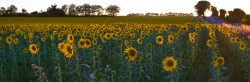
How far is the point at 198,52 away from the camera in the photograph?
1348 cm

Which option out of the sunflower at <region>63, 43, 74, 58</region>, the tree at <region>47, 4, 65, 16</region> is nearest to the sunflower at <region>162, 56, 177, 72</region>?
the sunflower at <region>63, 43, 74, 58</region>

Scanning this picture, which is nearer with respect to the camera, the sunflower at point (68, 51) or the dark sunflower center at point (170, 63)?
the dark sunflower center at point (170, 63)

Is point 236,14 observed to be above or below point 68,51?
below

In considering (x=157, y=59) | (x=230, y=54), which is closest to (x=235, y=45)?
(x=230, y=54)

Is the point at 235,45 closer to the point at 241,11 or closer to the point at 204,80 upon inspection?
the point at 204,80

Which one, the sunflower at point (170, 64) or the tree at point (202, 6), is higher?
the sunflower at point (170, 64)

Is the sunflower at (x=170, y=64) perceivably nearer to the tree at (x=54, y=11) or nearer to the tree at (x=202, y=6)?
the tree at (x=54, y=11)

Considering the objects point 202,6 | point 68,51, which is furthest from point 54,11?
point 68,51

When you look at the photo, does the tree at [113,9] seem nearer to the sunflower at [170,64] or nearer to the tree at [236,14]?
the tree at [236,14]

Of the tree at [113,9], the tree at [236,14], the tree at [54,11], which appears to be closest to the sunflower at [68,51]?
the tree at [236,14]

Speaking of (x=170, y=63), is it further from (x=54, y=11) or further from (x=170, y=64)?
(x=54, y=11)

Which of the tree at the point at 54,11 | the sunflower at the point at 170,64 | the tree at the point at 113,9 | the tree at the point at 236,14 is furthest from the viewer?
the tree at the point at 113,9

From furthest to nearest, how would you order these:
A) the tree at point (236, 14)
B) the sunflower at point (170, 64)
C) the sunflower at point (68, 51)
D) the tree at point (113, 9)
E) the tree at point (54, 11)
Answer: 1. the tree at point (113, 9)
2. the tree at point (54, 11)
3. the tree at point (236, 14)
4. the sunflower at point (68, 51)
5. the sunflower at point (170, 64)

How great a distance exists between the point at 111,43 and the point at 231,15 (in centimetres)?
5471
